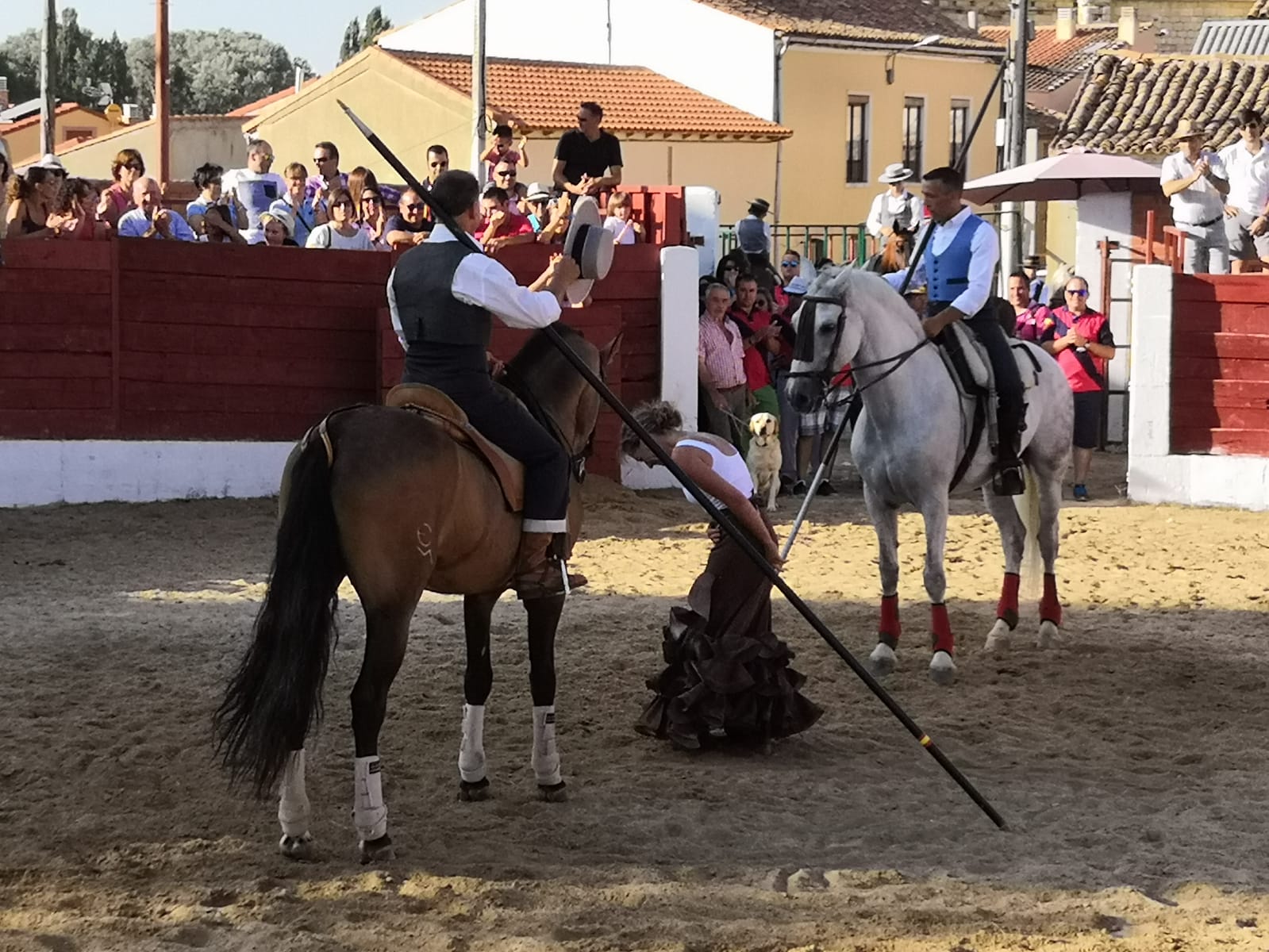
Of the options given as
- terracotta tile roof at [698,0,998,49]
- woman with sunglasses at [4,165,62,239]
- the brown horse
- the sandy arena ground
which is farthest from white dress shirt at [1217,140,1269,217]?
terracotta tile roof at [698,0,998,49]

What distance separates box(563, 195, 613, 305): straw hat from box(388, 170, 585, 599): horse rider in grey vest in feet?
0.14

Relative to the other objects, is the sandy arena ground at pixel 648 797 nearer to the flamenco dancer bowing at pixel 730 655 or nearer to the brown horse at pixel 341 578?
the flamenco dancer bowing at pixel 730 655

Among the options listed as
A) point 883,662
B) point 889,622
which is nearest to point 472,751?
point 883,662

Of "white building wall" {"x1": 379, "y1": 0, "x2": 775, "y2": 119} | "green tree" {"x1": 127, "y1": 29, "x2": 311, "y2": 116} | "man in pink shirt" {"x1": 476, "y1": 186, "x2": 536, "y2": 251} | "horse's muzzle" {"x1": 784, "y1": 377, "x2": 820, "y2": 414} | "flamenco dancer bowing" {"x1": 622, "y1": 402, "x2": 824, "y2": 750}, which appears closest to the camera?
"flamenco dancer bowing" {"x1": 622, "y1": 402, "x2": 824, "y2": 750}

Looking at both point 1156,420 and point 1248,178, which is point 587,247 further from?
point 1248,178

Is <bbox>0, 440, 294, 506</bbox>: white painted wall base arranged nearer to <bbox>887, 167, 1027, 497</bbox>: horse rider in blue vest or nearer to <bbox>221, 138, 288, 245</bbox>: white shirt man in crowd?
<bbox>221, 138, 288, 245</bbox>: white shirt man in crowd

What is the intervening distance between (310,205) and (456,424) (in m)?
9.31

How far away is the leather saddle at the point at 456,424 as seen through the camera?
580cm

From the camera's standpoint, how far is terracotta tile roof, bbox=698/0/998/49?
4081 cm

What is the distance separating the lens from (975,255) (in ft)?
28.2

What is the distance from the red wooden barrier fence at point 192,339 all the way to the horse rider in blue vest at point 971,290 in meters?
5.64

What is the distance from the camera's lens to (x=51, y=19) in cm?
3017

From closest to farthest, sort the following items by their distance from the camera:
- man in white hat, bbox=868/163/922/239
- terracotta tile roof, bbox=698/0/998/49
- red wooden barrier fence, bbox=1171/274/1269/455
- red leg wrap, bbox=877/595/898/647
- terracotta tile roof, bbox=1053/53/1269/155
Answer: red leg wrap, bbox=877/595/898/647, red wooden barrier fence, bbox=1171/274/1269/455, man in white hat, bbox=868/163/922/239, terracotta tile roof, bbox=1053/53/1269/155, terracotta tile roof, bbox=698/0/998/49

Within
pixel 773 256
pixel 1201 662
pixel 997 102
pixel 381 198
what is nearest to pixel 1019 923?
pixel 1201 662
